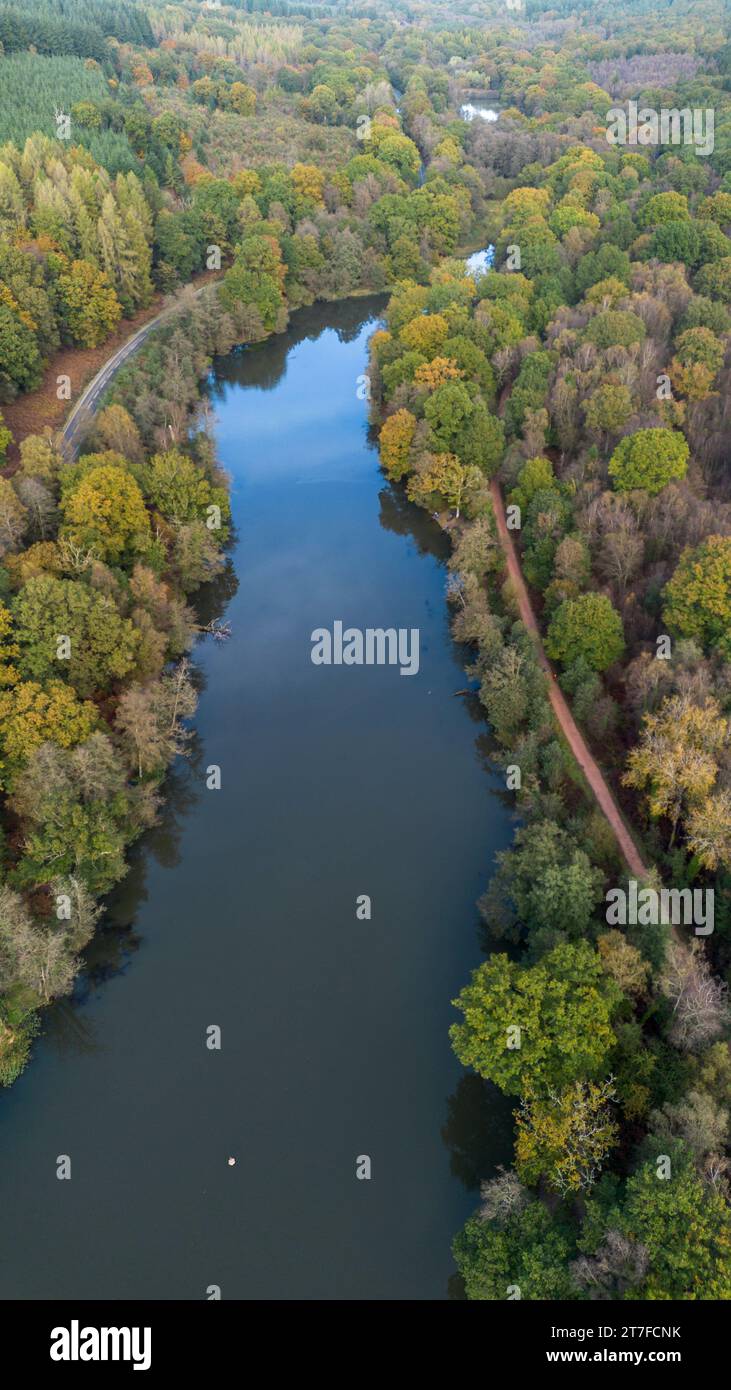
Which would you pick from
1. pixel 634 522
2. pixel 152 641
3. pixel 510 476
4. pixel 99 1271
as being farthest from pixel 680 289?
pixel 99 1271

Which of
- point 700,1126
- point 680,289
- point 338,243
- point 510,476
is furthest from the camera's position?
point 338,243

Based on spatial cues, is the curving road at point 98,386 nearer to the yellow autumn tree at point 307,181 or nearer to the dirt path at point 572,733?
the yellow autumn tree at point 307,181

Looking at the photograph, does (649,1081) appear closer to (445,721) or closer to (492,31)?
(445,721)

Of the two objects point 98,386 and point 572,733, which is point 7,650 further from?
point 98,386

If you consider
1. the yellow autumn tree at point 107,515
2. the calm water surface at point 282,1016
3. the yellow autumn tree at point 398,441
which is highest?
the yellow autumn tree at point 398,441

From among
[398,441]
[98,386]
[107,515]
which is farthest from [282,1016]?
[98,386]

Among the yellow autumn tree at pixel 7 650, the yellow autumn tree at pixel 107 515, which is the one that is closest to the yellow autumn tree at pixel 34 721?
the yellow autumn tree at pixel 7 650
